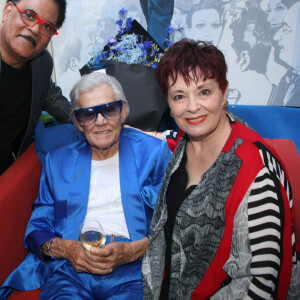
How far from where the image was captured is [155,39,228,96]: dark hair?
1168 mm

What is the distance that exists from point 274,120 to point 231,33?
1.34m

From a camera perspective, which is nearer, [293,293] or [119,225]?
[293,293]

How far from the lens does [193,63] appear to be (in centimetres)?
→ 118

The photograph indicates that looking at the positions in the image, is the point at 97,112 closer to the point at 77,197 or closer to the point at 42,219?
the point at 77,197

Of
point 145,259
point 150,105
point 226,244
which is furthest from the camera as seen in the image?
point 150,105

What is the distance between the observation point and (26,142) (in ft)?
6.48

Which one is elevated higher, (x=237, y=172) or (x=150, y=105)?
(x=150, y=105)

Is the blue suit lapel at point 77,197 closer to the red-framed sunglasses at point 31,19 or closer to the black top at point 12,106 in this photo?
the black top at point 12,106

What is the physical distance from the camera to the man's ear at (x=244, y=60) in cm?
319

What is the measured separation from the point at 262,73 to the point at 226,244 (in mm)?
2717

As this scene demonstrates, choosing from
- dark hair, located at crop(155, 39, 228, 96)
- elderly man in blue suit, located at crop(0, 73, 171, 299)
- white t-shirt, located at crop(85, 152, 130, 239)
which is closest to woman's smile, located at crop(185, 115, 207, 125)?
dark hair, located at crop(155, 39, 228, 96)

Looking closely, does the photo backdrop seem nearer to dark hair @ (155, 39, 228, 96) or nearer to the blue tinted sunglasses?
the blue tinted sunglasses

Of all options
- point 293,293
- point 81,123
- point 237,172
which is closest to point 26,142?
point 81,123

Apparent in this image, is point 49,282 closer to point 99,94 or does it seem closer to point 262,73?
point 99,94
